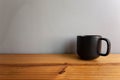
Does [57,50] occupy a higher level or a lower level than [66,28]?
lower

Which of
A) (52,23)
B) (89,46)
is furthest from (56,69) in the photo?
(52,23)

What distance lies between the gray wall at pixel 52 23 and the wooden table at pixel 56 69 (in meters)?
0.12

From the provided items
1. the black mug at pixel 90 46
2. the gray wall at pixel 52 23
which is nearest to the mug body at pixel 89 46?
the black mug at pixel 90 46

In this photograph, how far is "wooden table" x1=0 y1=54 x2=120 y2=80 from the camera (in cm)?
61

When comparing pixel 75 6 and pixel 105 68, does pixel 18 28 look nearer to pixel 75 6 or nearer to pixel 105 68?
pixel 75 6

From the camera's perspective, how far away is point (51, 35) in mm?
924

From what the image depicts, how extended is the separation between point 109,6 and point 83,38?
29cm

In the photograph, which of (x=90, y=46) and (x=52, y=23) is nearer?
(x=90, y=46)

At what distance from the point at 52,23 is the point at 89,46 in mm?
271

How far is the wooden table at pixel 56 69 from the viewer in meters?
0.61

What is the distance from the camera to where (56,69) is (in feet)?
2.21

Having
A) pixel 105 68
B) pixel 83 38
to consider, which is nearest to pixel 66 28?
pixel 83 38

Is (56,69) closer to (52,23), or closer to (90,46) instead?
(90,46)

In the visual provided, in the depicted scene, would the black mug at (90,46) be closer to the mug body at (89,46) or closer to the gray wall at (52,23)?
the mug body at (89,46)
